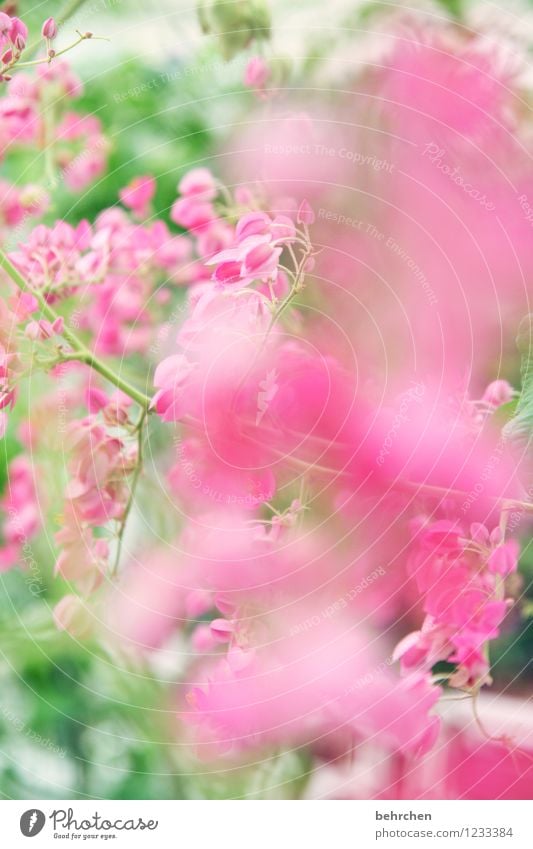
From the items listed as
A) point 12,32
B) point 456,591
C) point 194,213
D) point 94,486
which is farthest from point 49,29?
point 456,591

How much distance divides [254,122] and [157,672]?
0.30 metres

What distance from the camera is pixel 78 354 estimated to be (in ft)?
1.58

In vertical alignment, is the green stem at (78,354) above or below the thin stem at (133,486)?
above

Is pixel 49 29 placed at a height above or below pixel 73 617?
above

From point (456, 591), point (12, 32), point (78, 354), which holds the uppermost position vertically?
point (12, 32)

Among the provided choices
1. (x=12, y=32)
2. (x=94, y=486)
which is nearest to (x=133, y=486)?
(x=94, y=486)

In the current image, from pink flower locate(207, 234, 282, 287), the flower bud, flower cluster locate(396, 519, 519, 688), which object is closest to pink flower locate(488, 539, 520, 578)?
flower cluster locate(396, 519, 519, 688)

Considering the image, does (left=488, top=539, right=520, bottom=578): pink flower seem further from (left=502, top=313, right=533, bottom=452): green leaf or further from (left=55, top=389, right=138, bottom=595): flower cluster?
(left=55, top=389, right=138, bottom=595): flower cluster

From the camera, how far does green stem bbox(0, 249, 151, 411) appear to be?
48cm

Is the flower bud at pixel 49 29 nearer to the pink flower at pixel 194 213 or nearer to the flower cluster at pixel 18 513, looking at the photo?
the pink flower at pixel 194 213

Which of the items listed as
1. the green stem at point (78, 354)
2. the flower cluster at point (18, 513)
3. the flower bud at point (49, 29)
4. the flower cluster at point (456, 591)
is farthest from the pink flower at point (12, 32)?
the flower cluster at point (456, 591)

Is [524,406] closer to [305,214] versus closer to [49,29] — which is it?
[305,214]

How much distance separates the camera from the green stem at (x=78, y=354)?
0.48 metres
